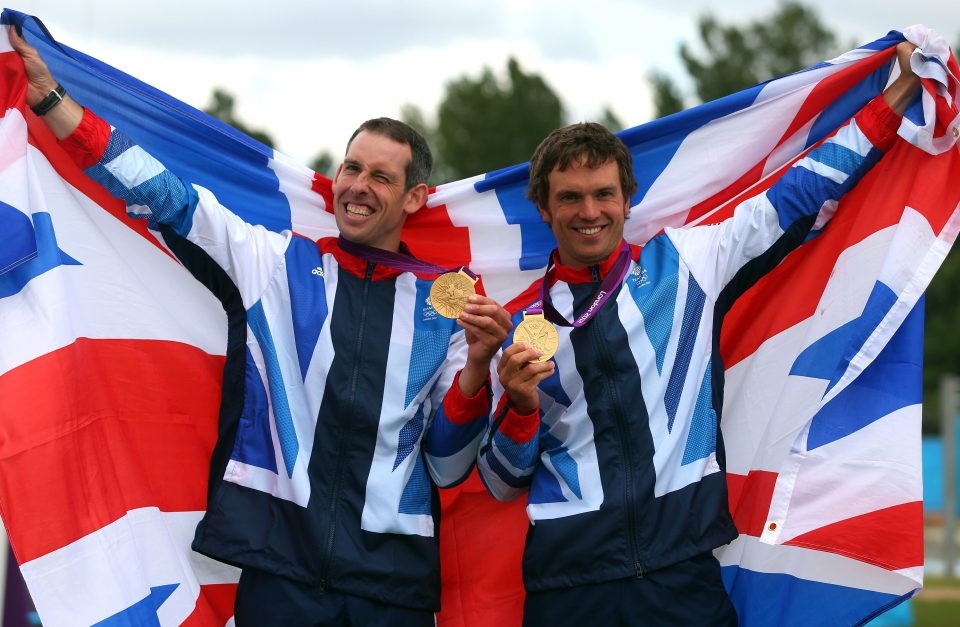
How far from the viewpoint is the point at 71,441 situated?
3.96m

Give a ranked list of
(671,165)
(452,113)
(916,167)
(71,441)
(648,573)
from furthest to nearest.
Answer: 1. (452,113)
2. (671,165)
3. (916,167)
4. (71,441)
5. (648,573)

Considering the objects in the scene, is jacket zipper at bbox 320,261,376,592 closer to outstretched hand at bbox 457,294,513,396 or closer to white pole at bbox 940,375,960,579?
outstretched hand at bbox 457,294,513,396

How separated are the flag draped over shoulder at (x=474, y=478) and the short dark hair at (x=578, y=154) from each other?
548mm

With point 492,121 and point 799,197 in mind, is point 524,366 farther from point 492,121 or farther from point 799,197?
point 492,121

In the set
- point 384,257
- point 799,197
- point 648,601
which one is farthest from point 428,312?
point 799,197

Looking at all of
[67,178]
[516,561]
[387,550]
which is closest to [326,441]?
[387,550]

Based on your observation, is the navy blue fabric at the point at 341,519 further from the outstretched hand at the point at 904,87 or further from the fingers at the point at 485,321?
the outstretched hand at the point at 904,87

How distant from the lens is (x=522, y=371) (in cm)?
367

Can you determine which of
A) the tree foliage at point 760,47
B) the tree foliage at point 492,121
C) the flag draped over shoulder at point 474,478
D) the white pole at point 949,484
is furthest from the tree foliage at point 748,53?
the flag draped over shoulder at point 474,478

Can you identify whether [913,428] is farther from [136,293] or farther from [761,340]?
[136,293]

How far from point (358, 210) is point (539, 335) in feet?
3.01

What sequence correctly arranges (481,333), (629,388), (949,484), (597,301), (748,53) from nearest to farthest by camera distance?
(481,333) < (629,388) < (597,301) < (949,484) < (748,53)

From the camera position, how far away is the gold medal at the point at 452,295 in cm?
395

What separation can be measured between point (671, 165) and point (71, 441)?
2.54 m
